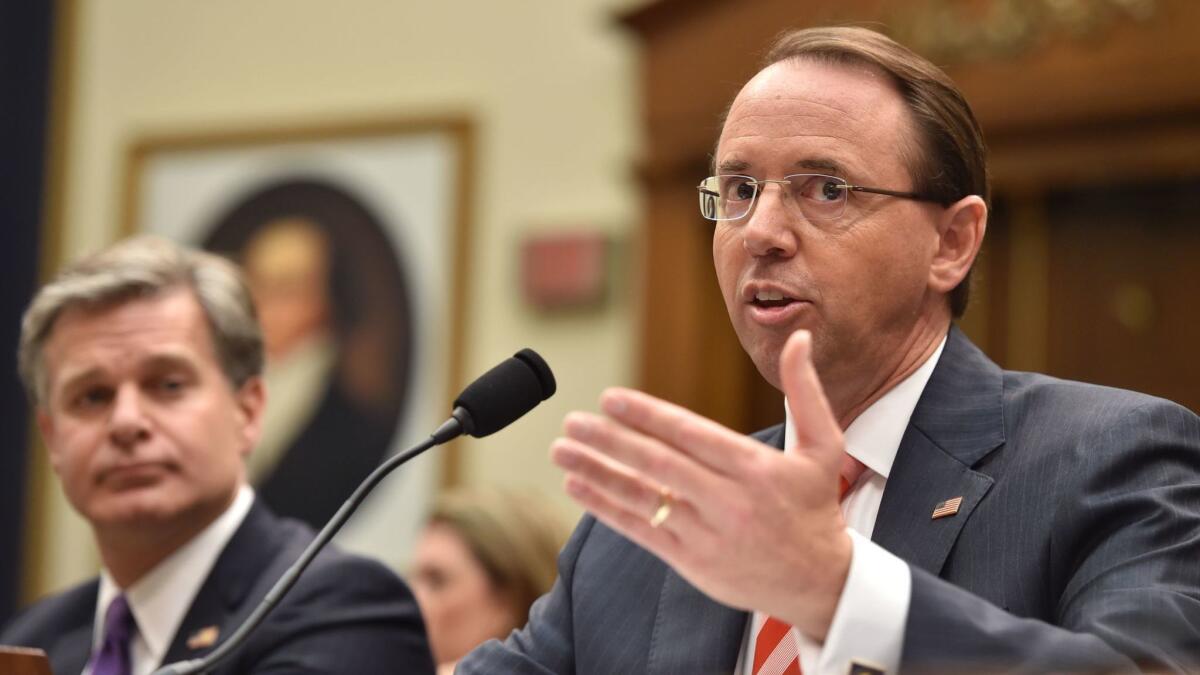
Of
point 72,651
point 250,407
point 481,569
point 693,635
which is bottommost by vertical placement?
point 481,569

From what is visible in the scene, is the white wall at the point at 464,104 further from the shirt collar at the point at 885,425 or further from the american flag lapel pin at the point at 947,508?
the american flag lapel pin at the point at 947,508

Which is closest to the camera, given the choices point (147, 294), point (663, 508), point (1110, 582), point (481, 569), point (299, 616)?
point (663, 508)

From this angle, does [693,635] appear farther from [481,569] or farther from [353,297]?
[353,297]

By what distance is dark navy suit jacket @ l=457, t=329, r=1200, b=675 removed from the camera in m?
1.55

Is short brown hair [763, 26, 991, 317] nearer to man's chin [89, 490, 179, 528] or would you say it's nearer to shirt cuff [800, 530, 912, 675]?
shirt cuff [800, 530, 912, 675]

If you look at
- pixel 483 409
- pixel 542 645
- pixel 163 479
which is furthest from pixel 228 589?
pixel 483 409

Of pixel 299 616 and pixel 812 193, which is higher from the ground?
pixel 812 193

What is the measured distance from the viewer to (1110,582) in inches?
66.1

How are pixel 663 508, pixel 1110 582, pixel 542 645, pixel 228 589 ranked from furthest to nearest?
pixel 228 589 → pixel 542 645 → pixel 1110 582 → pixel 663 508

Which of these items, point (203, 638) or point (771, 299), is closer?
point (771, 299)

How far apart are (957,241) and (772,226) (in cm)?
32

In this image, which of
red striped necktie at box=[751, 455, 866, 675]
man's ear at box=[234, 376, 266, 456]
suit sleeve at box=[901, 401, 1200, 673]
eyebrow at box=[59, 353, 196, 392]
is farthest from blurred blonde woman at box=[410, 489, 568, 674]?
suit sleeve at box=[901, 401, 1200, 673]

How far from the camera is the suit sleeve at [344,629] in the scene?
253 centimetres

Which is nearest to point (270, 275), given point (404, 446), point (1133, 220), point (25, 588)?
point (404, 446)
